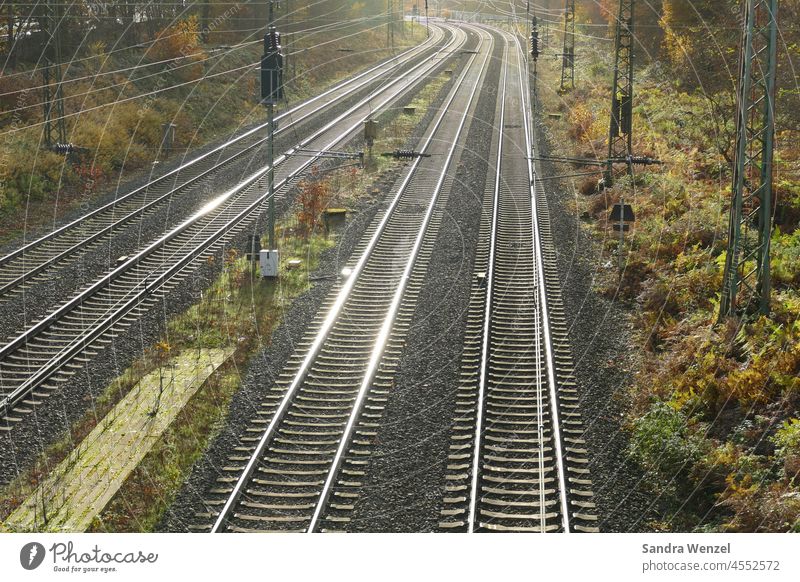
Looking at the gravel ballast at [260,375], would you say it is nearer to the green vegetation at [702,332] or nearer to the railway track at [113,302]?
the railway track at [113,302]

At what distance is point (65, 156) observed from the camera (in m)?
31.2

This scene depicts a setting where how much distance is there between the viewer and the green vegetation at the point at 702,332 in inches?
508

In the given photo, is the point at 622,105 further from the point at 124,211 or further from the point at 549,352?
the point at 124,211

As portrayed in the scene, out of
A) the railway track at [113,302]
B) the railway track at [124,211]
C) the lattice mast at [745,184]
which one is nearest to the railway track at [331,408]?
the railway track at [113,302]

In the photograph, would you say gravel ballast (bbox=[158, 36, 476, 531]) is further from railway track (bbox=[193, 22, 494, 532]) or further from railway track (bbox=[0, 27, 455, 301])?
railway track (bbox=[0, 27, 455, 301])

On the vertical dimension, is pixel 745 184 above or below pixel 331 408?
above

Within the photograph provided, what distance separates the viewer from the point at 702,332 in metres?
17.7
